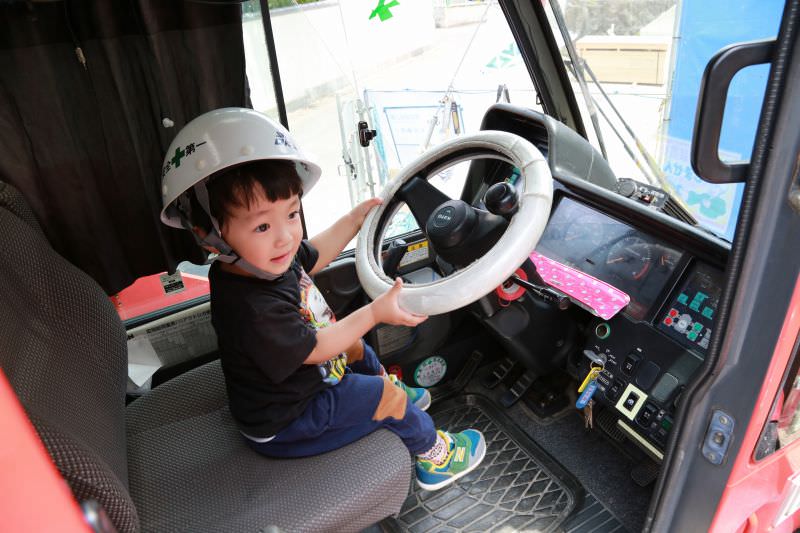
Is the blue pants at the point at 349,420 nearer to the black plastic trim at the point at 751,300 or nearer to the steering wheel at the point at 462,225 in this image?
the steering wheel at the point at 462,225

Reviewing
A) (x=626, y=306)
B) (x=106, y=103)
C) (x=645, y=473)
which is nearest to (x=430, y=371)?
(x=645, y=473)

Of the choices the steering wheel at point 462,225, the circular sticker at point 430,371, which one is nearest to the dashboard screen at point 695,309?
the steering wheel at point 462,225

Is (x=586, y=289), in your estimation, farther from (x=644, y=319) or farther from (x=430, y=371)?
(x=430, y=371)

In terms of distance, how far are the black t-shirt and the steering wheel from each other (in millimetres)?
192

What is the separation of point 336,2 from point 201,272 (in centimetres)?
107

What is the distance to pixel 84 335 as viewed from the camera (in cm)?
127

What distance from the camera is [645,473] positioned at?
182 cm

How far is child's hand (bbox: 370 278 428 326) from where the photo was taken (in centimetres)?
117

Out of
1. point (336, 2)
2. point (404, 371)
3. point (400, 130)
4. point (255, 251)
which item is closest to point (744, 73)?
point (400, 130)

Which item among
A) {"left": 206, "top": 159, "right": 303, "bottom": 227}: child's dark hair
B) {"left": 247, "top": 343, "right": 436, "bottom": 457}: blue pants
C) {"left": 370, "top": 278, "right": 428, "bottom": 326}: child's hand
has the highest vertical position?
{"left": 206, "top": 159, "right": 303, "bottom": 227}: child's dark hair

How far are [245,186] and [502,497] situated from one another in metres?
1.27

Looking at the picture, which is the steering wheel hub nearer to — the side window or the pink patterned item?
the pink patterned item

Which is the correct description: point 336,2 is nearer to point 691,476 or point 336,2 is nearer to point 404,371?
point 404,371

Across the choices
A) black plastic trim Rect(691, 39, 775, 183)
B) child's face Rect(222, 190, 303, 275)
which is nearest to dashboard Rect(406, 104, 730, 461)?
black plastic trim Rect(691, 39, 775, 183)
